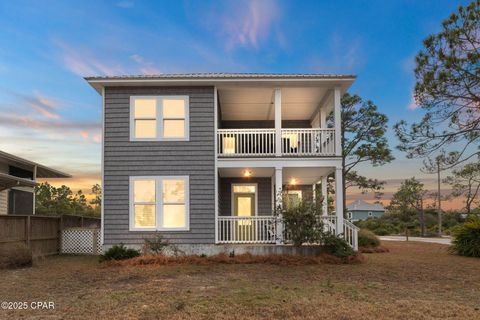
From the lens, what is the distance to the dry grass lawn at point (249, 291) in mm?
6246

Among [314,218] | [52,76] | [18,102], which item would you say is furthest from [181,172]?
[18,102]

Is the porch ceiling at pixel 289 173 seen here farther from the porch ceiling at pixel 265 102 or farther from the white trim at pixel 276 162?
the porch ceiling at pixel 265 102

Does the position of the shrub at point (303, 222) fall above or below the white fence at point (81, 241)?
above

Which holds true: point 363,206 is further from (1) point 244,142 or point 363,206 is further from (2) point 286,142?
(1) point 244,142

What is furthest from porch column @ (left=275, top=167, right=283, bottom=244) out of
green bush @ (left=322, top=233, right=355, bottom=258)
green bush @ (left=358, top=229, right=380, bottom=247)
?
green bush @ (left=358, top=229, right=380, bottom=247)

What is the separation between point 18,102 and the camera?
18.5 m

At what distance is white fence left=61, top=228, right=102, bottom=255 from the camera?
15805 millimetres

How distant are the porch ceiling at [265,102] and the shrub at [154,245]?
5.38 meters

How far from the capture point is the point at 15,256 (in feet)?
38.1

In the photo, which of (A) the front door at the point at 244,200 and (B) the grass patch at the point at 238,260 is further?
(A) the front door at the point at 244,200

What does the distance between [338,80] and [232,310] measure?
9.03 meters

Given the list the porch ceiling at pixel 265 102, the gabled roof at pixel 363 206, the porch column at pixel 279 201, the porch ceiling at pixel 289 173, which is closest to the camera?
the porch column at pixel 279 201

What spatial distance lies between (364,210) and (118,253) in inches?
2478

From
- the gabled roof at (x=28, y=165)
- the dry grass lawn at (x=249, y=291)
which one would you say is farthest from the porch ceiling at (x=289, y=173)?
the gabled roof at (x=28, y=165)
